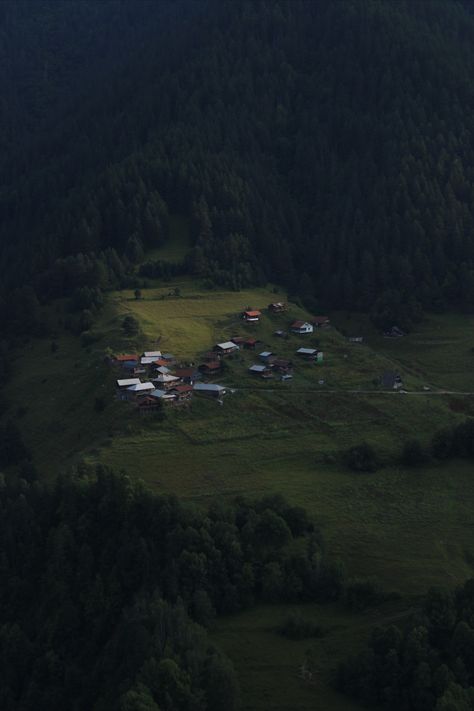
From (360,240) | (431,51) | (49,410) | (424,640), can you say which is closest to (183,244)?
(360,240)

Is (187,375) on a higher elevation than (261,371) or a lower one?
higher

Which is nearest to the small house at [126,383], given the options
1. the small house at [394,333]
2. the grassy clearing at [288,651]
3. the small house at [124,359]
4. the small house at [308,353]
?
the small house at [124,359]

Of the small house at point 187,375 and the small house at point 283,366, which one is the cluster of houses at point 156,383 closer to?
the small house at point 187,375

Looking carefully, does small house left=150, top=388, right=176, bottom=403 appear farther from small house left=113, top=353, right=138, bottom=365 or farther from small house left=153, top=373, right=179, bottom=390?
small house left=113, top=353, right=138, bottom=365

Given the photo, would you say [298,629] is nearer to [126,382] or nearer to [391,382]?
[126,382]

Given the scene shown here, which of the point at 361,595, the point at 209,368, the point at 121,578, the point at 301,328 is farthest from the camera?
the point at 301,328

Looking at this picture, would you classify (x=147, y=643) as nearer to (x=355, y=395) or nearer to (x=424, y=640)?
(x=424, y=640)

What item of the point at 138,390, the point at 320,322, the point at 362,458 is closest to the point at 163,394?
the point at 138,390
